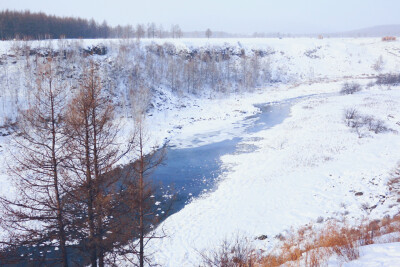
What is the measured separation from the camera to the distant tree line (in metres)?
59.0

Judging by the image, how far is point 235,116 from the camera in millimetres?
44000

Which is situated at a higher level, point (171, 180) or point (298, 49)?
point (298, 49)

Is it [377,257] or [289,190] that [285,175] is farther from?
[377,257]

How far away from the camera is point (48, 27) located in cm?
6569

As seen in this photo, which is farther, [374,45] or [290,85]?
[374,45]

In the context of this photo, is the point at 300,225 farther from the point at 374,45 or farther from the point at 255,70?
the point at 374,45

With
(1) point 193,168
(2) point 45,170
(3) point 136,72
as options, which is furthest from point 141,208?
(3) point 136,72

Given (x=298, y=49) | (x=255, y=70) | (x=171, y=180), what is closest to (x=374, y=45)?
(x=298, y=49)

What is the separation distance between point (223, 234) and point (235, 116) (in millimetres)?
31907

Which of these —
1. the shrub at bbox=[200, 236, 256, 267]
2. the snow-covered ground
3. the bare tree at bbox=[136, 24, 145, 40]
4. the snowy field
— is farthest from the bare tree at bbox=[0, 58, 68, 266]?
the bare tree at bbox=[136, 24, 145, 40]

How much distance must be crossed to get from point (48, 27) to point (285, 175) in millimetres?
68470

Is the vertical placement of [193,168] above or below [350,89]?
below

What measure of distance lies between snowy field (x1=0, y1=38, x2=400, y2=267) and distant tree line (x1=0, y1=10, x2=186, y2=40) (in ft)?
53.7

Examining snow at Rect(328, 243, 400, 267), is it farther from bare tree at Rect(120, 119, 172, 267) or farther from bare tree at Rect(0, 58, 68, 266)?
bare tree at Rect(0, 58, 68, 266)
